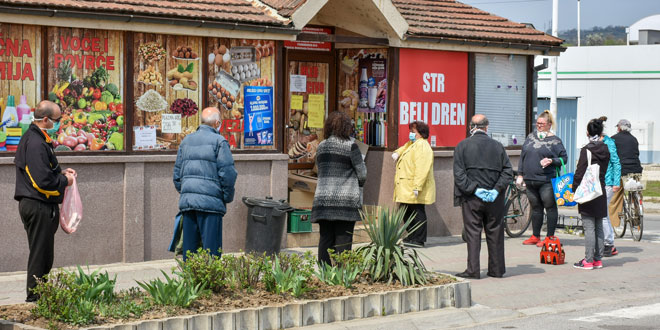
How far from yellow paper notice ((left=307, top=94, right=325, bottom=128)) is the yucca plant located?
5.81 m

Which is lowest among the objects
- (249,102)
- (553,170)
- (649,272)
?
(649,272)

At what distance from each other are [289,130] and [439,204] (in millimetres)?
2645

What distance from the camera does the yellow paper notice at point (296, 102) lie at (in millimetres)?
15281

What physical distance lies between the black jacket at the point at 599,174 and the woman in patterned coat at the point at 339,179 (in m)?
3.53

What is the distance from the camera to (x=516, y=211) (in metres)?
16.0

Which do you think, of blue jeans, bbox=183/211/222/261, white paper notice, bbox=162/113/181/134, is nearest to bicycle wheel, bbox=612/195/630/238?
white paper notice, bbox=162/113/181/134

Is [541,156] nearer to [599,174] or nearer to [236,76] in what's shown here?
[599,174]

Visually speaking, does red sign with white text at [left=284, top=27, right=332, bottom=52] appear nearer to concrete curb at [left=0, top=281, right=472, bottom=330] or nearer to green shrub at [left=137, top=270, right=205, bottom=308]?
concrete curb at [left=0, top=281, right=472, bottom=330]

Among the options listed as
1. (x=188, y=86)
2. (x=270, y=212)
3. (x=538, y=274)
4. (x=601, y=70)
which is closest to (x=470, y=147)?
(x=538, y=274)

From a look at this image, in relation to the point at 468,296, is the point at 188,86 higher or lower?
higher

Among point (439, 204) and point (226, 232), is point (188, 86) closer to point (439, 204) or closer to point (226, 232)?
point (226, 232)

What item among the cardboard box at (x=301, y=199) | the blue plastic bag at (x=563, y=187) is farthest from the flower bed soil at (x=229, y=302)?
the cardboard box at (x=301, y=199)

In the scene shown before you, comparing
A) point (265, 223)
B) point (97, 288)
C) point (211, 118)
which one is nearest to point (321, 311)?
point (97, 288)

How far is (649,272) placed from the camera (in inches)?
490
